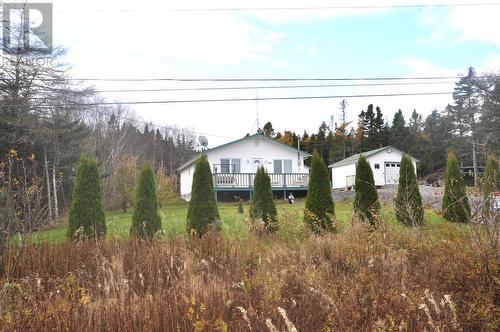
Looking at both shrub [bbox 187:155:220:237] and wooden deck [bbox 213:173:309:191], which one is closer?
shrub [bbox 187:155:220:237]

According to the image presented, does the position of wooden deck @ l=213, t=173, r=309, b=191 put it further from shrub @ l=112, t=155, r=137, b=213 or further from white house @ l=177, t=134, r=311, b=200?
shrub @ l=112, t=155, r=137, b=213

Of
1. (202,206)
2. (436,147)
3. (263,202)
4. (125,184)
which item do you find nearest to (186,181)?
(125,184)

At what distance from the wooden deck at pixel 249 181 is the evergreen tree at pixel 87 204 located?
15180mm

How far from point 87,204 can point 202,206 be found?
2.50m

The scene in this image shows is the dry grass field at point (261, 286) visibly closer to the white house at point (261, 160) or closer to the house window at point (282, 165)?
the white house at point (261, 160)

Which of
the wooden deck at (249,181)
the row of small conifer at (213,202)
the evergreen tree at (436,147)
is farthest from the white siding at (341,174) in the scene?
the row of small conifer at (213,202)

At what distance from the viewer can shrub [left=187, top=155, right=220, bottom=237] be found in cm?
910

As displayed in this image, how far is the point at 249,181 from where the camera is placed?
2505 cm

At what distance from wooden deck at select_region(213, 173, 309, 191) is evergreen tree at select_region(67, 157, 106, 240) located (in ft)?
49.8

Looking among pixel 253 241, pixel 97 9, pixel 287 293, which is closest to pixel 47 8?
pixel 97 9

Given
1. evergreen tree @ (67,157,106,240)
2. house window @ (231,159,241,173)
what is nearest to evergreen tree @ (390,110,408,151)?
house window @ (231,159,241,173)

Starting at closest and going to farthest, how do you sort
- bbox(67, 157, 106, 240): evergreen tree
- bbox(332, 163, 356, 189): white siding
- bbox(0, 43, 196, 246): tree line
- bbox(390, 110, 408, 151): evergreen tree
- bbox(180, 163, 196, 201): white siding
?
bbox(67, 157, 106, 240): evergreen tree, bbox(0, 43, 196, 246): tree line, bbox(180, 163, 196, 201): white siding, bbox(332, 163, 356, 189): white siding, bbox(390, 110, 408, 151): evergreen tree

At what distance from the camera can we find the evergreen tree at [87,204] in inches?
335

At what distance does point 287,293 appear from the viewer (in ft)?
12.6
